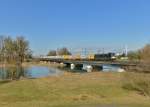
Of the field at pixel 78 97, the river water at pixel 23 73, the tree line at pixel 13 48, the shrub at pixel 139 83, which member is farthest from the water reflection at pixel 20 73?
the tree line at pixel 13 48

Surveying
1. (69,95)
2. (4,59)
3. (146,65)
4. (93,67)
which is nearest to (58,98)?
(69,95)

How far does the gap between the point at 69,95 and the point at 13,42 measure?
340 ft

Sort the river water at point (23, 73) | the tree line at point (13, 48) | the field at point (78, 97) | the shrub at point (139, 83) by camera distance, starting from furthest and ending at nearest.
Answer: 1. the tree line at point (13, 48)
2. the river water at point (23, 73)
3. the shrub at point (139, 83)
4. the field at point (78, 97)

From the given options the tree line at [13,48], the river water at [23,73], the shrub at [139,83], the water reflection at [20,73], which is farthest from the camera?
the tree line at [13,48]

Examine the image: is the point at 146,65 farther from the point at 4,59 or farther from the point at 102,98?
the point at 4,59

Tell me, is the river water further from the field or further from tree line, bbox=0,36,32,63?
tree line, bbox=0,36,32,63

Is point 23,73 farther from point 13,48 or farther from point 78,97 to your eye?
point 13,48

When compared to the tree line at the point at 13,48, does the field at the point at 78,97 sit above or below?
below

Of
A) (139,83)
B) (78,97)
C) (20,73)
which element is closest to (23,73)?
(20,73)

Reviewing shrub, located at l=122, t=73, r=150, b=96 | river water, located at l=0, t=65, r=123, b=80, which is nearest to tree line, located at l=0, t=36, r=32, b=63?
river water, located at l=0, t=65, r=123, b=80

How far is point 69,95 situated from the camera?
85.6 ft

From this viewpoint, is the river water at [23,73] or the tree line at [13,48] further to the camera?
the tree line at [13,48]

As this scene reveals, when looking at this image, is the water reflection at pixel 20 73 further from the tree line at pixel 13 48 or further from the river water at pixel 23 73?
the tree line at pixel 13 48

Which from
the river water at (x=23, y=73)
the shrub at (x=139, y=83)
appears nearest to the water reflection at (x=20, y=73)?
the river water at (x=23, y=73)
